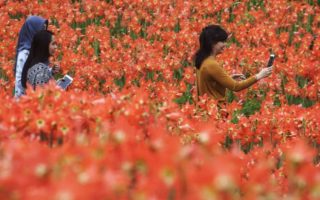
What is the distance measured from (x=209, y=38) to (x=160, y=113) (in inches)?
137

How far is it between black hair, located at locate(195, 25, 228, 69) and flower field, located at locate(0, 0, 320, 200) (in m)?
0.59

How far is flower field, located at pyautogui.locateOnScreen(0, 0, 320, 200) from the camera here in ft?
7.01

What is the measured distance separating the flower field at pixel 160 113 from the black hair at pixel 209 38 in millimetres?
590

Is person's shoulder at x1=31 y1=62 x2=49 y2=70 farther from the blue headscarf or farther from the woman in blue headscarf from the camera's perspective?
the blue headscarf

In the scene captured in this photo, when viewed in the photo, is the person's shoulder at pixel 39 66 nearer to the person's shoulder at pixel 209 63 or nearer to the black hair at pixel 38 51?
the black hair at pixel 38 51

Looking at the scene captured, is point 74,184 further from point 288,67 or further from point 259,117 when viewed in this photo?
point 288,67

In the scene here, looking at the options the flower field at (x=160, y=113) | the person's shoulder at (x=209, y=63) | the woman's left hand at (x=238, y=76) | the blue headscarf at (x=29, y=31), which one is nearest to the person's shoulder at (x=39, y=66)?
the flower field at (x=160, y=113)

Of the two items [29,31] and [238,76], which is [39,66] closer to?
[29,31]

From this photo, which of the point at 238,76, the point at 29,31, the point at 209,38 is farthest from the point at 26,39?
the point at 238,76

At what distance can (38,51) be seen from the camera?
6.16m

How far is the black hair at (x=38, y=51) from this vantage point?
20.0ft

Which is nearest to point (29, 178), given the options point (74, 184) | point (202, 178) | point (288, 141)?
point (74, 184)

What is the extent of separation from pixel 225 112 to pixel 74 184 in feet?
16.0

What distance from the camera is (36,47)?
6.15 m
